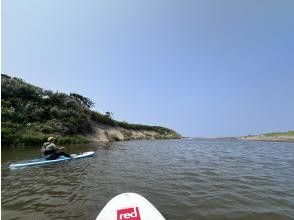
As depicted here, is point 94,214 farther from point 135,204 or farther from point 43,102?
point 43,102

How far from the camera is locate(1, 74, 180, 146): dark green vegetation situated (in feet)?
89.9

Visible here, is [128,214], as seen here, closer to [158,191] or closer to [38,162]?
[158,191]

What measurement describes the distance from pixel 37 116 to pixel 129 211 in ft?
99.2

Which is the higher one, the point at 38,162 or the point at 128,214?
the point at 38,162

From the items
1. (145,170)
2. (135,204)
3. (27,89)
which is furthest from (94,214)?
(27,89)

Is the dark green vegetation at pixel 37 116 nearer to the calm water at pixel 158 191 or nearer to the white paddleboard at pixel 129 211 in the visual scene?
the calm water at pixel 158 191

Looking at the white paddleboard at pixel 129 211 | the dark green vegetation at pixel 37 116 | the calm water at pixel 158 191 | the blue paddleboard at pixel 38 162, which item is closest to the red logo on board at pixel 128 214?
the white paddleboard at pixel 129 211

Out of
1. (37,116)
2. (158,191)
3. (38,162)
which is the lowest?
(158,191)

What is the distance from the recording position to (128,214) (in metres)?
5.64

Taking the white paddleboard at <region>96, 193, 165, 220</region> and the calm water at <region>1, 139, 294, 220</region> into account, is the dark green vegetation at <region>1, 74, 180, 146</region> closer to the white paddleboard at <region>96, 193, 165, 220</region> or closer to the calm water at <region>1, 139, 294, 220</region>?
the calm water at <region>1, 139, 294, 220</region>

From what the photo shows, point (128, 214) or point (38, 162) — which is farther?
point (38, 162)

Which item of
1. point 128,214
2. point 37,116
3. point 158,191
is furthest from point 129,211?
point 37,116

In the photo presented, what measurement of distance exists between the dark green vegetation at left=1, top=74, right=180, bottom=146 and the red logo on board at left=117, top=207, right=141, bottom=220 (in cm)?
2275

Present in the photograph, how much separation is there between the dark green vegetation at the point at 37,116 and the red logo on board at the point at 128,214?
22747 millimetres
